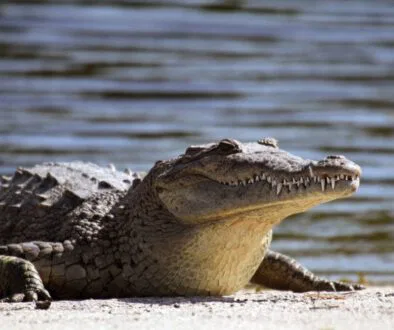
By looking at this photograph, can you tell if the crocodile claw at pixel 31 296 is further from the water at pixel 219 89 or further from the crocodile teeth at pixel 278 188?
the water at pixel 219 89

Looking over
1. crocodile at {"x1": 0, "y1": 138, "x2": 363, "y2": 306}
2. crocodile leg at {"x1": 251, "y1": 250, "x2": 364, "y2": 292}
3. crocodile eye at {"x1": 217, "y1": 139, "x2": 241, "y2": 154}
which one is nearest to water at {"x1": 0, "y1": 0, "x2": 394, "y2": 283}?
crocodile leg at {"x1": 251, "y1": 250, "x2": 364, "y2": 292}

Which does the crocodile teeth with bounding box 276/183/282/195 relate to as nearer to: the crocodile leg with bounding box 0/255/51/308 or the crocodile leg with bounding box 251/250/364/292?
the crocodile leg with bounding box 0/255/51/308

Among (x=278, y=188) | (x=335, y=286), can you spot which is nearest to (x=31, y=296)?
(x=278, y=188)

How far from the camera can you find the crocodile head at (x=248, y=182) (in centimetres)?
649

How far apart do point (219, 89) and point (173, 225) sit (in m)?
10.3

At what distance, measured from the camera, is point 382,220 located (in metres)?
11.9

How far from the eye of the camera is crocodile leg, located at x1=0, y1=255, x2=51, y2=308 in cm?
688

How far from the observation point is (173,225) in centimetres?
718

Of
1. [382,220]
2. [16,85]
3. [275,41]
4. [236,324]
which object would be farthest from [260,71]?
[236,324]

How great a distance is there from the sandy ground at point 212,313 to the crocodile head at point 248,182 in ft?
1.54

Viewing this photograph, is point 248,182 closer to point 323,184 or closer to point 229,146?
point 229,146

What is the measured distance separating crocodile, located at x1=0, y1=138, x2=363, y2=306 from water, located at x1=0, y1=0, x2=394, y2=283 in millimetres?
3128

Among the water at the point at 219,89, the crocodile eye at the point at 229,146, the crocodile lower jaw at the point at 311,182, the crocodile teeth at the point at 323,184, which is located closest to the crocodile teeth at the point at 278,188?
the crocodile lower jaw at the point at 311,182

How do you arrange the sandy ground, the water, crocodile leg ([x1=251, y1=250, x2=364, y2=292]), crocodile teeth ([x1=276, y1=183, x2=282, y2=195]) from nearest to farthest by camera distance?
the sandy ground
crocodile teeth ([x1=276, y1=183, x2=282, y2=195])
crocodile leg ([x1=251, y1=250, x2=364, y2=292])
the water
